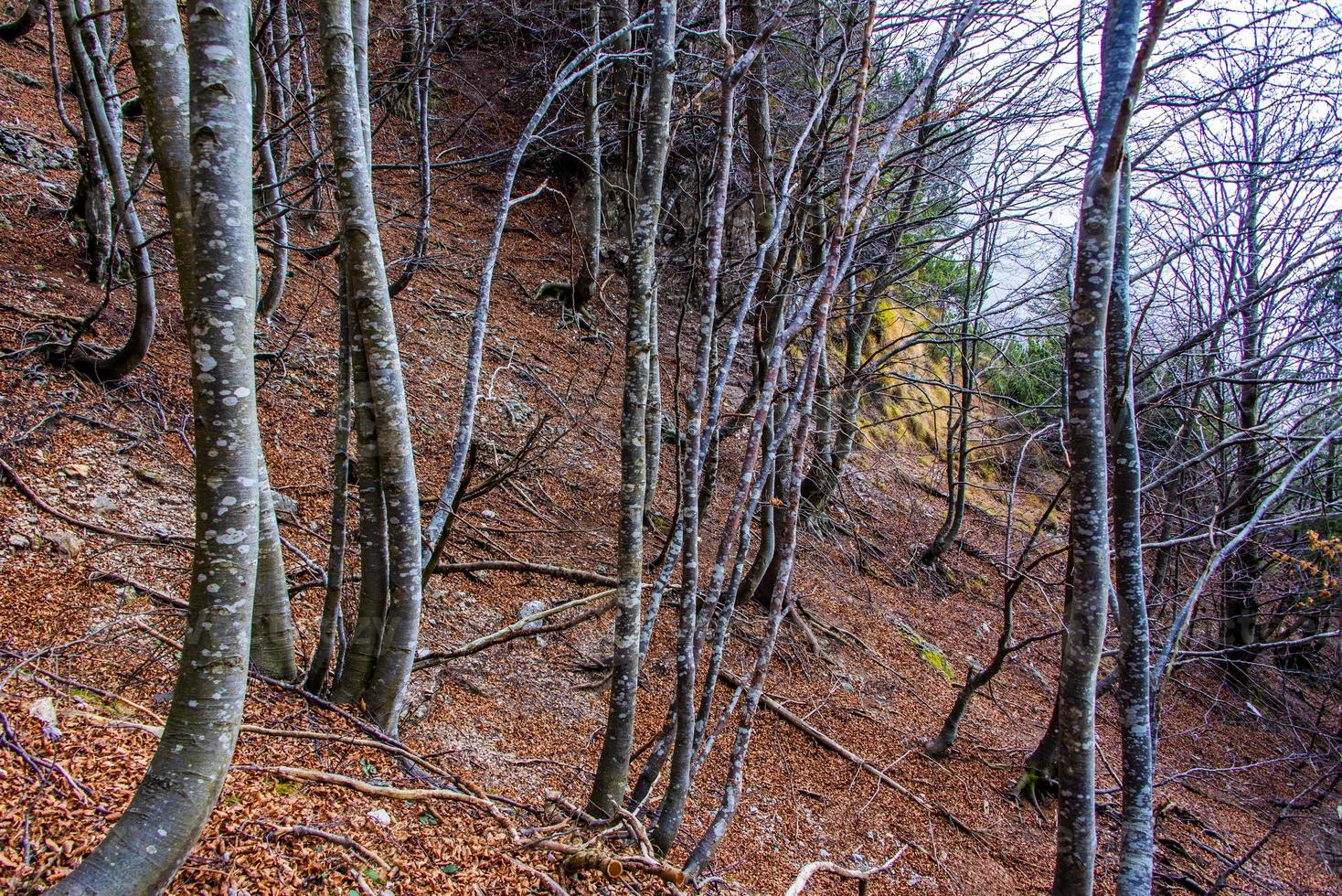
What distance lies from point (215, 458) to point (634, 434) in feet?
5.99

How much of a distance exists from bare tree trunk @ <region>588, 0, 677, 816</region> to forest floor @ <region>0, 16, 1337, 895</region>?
569mm

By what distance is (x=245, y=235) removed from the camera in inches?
70.7

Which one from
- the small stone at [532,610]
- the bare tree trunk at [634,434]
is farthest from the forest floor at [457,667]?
the bare tree trunk at [634,434]

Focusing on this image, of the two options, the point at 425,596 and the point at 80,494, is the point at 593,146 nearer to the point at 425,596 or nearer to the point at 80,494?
the point at 425,596

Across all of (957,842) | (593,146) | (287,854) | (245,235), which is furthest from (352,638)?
(593,146)

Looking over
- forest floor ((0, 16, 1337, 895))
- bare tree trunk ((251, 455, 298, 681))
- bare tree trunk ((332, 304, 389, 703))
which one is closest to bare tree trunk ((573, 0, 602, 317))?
forest floor ((0, 16, 1337, 895))

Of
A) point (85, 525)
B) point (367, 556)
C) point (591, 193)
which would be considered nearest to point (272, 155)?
point (85, 525)

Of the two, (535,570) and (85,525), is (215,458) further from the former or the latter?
(535,570)

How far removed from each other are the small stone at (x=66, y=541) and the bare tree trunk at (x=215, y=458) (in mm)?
2911

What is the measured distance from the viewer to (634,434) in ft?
10.8

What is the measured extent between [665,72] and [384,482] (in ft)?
7.47

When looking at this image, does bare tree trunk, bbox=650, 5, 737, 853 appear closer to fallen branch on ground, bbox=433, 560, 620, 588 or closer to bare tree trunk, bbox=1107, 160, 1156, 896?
bare tree trunk, bbox=1107, 160, 1156, 896

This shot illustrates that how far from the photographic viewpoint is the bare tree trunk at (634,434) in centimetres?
321

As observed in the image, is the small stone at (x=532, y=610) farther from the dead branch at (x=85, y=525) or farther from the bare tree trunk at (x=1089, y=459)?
the bare tree trunk at (x=1089, y=459)
